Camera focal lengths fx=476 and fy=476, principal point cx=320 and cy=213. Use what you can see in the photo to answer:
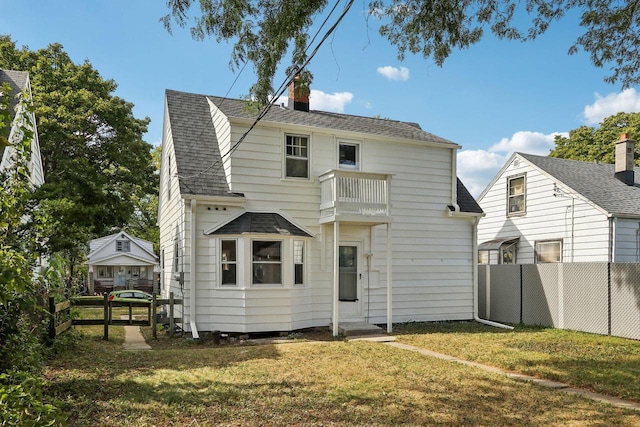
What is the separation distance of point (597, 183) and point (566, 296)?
6813 mm

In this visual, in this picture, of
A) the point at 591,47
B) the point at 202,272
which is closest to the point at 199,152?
the point at 202,272

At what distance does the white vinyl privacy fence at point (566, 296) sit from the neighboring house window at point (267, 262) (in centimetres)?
764

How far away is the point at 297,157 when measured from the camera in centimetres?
1303

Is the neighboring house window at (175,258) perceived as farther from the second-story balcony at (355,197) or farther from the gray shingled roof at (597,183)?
the gray shingled roof at (597,183)

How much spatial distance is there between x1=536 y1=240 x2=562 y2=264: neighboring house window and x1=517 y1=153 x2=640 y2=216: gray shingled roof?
6.82 feet

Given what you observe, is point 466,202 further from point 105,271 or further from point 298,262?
point 105,271

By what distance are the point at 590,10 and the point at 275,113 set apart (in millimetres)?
8098

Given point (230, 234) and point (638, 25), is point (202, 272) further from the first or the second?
point (638, 25)

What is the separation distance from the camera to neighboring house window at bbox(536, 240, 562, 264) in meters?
17.4

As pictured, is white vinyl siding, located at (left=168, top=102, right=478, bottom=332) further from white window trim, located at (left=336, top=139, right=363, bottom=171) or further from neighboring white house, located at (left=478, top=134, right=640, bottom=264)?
neighboring white house, located at (left=478, top=134, right=640, bottom=264)

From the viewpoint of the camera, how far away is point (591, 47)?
884 centimetres

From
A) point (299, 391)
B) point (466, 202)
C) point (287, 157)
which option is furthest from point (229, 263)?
point (466, 202)

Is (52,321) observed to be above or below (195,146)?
below

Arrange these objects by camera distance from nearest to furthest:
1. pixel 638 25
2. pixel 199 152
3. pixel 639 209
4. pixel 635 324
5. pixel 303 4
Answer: pixel 303 4, pixel 638 25, pixel 635 324, pixel 199 152, pixel 639 209
